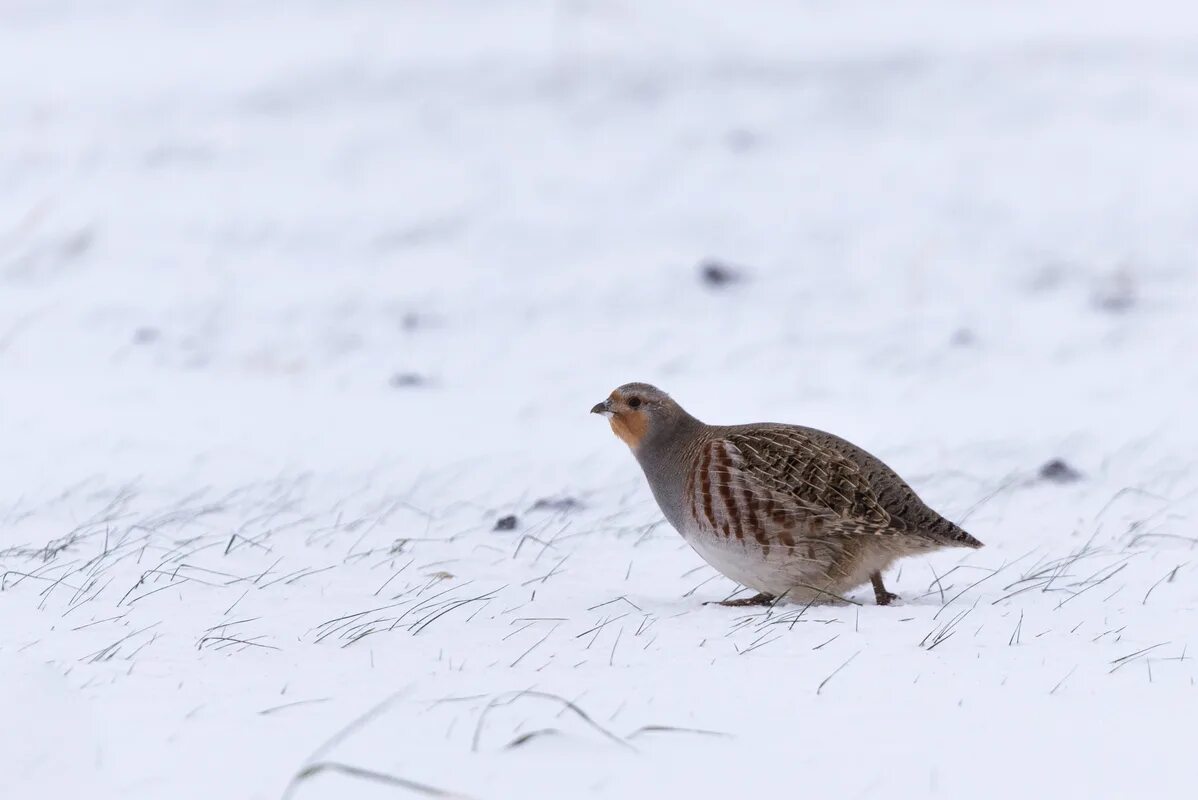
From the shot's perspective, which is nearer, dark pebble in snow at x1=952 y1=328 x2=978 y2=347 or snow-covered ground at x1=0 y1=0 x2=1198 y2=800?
snow-covered ground at x1=0 y1=0 x2=1198 y2=800

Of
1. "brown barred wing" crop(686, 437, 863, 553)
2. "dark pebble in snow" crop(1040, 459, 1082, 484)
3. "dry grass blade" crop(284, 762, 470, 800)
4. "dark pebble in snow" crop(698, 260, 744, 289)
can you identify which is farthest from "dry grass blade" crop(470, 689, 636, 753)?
"dark pebble in snow" crop(698, 260, 744, 289)

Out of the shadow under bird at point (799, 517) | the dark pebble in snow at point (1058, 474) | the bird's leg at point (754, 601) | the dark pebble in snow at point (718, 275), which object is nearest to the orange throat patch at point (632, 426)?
the shadow under bird at point (799, 517)

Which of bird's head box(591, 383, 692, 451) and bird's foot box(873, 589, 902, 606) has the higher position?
bird's head box(591, 383, 692, 451)

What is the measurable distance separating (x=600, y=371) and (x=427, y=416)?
5.67 ft

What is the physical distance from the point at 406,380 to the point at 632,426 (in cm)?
543

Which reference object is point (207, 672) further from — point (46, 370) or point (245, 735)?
point (46, 370)

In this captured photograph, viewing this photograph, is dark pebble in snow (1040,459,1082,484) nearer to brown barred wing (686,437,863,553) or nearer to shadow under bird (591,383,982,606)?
shadow under bird (591,383,982,606)

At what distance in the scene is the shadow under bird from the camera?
5.46 meters

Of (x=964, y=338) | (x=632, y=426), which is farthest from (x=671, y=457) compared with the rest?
(x=964, y=338)

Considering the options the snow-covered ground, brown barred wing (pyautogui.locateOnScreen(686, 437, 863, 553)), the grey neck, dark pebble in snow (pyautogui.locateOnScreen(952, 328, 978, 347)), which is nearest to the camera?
the snow-covered ground

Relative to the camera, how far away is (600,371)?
11.5 metres

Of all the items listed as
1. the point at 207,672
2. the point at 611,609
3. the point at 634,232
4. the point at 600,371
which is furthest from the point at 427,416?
the point at 207,672

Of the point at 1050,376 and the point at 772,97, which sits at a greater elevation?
the point at 772,97

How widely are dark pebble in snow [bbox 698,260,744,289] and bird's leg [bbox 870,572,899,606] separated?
25.1 ft
